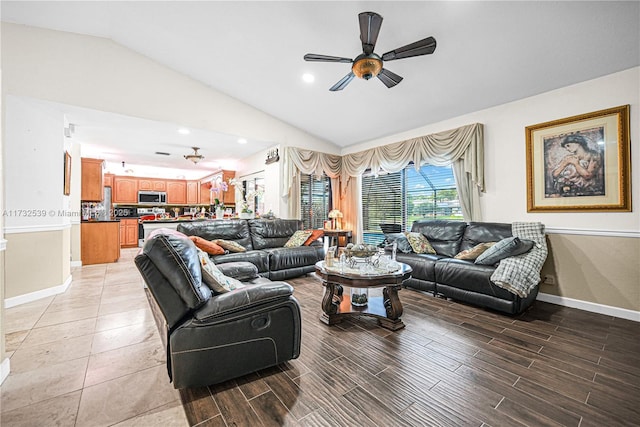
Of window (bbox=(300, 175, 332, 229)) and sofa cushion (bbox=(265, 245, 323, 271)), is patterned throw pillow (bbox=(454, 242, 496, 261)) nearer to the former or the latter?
sofa cushion (bbox=(265, 245, 323, 271))

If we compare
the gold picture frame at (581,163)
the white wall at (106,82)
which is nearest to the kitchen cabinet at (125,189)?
the white wall at (106,82)

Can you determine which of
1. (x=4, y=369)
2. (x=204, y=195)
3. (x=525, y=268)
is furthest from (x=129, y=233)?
(x=525, y=268)

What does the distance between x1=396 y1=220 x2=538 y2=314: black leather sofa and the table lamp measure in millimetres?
2059

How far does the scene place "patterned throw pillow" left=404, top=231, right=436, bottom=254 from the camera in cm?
404

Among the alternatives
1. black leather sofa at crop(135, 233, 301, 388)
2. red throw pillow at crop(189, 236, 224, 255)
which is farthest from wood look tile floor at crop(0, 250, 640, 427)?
red throw pillow at crop(189, 236, 224, 255)

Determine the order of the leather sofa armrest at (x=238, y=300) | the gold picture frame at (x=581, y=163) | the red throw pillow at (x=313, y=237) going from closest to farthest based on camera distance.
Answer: the leather sofa armrest at (x=238, y=300)
the gold picture frame at (x=581, y=163)
the red throw pillow at (x=313, y=237)

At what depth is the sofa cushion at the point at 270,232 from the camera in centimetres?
461

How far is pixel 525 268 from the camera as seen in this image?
2.83 metres

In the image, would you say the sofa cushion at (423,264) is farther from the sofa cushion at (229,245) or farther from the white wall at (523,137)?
the sofa cushion at (229,245)

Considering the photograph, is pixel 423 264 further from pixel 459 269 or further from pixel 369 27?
pixel 369 27

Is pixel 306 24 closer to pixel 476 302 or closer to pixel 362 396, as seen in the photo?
pixel 362 396

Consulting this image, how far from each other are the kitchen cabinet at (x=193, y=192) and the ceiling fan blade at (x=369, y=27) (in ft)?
27.4

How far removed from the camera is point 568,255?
3.19 meters

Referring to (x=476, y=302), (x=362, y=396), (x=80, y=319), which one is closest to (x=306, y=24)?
(x=362, y=396)
